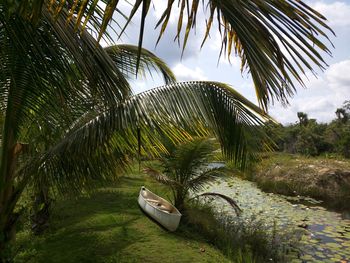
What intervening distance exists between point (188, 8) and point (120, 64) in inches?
166

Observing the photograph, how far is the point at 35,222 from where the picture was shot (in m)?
6.97

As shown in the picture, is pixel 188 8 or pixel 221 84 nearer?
pixel 188 8

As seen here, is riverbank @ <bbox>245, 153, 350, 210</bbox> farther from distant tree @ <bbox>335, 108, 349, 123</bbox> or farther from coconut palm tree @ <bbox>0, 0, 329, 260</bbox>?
distant tree @ <bbox>335, 108, 349, 123</bbox>

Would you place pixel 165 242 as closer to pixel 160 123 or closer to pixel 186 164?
pixel 186 164

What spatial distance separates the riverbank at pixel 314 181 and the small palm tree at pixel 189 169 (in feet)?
17.0

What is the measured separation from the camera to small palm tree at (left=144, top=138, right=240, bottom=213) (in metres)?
7.44

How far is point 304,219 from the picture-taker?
32.1 feet

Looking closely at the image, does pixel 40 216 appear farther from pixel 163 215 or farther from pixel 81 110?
pixel 81 110

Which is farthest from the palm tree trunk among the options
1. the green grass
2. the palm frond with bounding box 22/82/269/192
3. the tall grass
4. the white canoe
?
the palm frond with bounding box 22/82/269/192

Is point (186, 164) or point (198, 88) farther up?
point (198, 88)

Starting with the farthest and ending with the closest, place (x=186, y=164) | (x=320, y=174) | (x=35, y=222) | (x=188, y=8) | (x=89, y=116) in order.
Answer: (x=320, y=174), (x=186, y=164), (x=35, y=222), (x=89, y=116), (x=188, y=8)

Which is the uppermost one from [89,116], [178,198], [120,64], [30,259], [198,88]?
[120,64]

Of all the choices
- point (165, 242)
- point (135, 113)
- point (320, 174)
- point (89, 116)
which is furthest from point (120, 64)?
point (320, 174)

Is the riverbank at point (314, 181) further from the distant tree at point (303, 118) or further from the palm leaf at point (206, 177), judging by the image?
the distant tree at point (303, 118)
